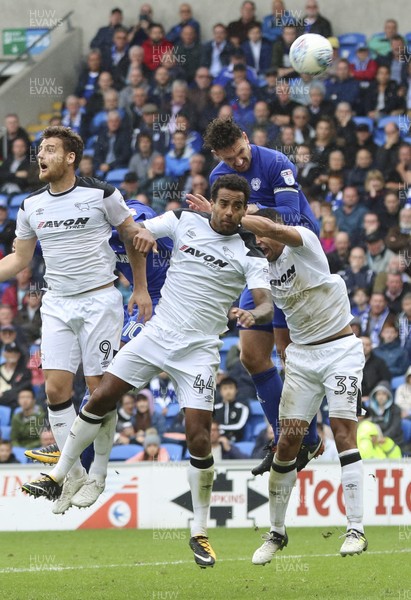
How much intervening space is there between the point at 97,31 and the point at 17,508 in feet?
36.8

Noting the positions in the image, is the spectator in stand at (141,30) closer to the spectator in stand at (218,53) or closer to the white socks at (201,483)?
the spectator in stand at (218,53)

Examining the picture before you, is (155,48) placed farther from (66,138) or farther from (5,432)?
(66,138)

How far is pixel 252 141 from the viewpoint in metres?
19.1

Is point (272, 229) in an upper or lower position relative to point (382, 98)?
upper

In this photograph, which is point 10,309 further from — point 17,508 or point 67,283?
point 67,283

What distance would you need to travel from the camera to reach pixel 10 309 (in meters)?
19.3

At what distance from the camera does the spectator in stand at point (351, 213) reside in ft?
60.6

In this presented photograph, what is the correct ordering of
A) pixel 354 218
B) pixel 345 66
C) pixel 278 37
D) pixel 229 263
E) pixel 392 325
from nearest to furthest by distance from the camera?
pixel 229 263 → pixel 392 325 → pixel 354 218 → pixel 345 66 → pixel 278 37

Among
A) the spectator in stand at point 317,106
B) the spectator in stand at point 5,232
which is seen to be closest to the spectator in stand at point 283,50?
the spectator in stand at point 317,106

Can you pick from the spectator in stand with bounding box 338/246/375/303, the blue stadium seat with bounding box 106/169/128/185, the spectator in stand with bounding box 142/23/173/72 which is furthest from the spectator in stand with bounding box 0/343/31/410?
the spectator in stand with bounding box 142/23/173/72

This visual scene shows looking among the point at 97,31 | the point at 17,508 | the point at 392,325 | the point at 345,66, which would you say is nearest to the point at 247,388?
the point at 392,325

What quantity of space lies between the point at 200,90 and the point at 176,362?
37.7 ft

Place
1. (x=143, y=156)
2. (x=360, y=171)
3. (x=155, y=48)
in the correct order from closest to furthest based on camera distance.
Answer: (x=360, y=171) → (x=143, y=156) → (x=155, y=48)

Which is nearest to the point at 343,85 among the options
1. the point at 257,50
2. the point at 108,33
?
the point at 257,50
